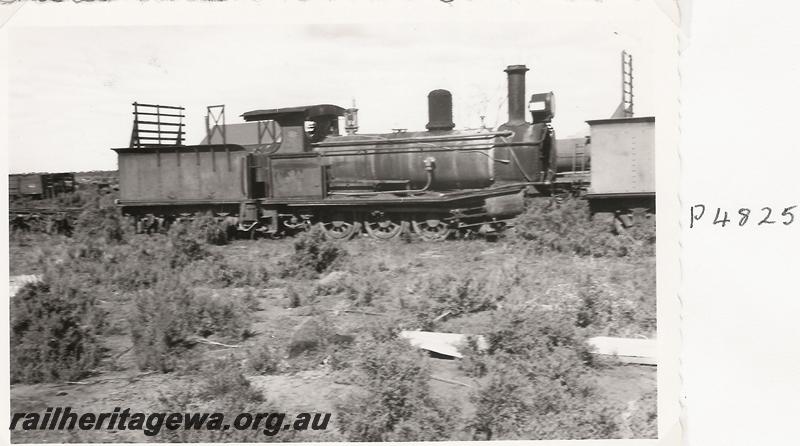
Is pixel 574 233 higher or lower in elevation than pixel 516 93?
lower

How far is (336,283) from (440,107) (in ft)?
5.17

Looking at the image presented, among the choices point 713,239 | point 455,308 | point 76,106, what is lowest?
point 455,308

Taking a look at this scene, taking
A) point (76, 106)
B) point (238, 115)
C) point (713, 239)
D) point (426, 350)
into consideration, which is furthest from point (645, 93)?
point (76, 106)

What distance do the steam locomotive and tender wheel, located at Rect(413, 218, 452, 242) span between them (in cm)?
2

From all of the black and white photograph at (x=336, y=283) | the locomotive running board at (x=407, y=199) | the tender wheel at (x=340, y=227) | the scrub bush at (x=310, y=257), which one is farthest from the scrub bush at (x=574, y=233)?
the tender wheel at (x=340, y=227)

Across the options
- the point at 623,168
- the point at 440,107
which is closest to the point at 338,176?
the point at 440,107

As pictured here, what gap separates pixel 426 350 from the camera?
128 inches

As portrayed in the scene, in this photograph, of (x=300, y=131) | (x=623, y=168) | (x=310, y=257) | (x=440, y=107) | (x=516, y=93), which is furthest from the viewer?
(x=300, y=131)

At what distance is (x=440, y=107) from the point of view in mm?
4387

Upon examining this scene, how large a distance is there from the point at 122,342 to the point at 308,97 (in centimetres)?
193

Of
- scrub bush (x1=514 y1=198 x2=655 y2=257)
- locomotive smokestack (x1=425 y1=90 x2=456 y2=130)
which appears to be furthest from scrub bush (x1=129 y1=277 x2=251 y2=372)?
scrub bush (x1=514 y1=198 x2=655 y2=257)

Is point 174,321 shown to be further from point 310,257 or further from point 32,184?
point 32,184

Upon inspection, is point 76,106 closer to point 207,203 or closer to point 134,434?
point 134,434

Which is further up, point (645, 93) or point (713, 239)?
point (645, 93)
